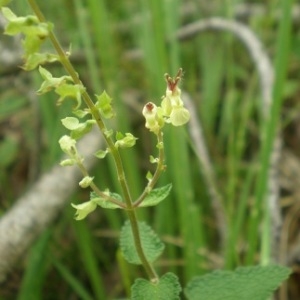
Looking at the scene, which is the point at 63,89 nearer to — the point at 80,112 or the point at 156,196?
the point at 80,112

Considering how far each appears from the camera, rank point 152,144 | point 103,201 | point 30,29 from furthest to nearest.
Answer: point 152,144, point 103,201, point 30,29

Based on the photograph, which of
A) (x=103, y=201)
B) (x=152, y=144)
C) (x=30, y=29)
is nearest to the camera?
(x=30, y=29)

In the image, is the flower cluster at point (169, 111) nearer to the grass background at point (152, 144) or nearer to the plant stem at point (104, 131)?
the plant stem at point (104, 131)

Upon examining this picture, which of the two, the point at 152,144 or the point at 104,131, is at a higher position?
the point at 152,144

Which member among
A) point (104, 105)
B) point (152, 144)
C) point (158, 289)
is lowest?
point (158, 289)

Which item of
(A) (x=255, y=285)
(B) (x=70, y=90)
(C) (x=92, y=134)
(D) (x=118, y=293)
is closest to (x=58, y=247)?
(D) (x=118, y=293)

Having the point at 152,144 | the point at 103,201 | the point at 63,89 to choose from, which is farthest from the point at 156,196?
the point at 152,144

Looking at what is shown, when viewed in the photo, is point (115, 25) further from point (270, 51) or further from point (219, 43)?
point (270, 51)

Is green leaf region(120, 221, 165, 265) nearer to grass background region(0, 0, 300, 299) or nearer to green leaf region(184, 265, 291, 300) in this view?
green leaf region(184, 265, 291, 300)
